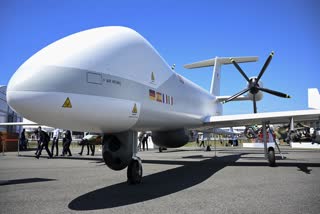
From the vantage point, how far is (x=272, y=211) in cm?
473

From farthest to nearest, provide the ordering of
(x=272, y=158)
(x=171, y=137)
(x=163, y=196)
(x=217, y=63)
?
(x=217, y=63)
(x=272, y=158)
(x=171, y=137)
(x=163, y=196)

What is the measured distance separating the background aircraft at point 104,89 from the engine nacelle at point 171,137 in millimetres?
2047

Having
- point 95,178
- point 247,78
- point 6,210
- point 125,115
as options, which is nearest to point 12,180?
point 95,178

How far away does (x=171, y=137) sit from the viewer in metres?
12.0

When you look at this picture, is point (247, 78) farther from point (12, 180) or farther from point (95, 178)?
point (12, 180)

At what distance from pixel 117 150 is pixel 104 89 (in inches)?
95.6

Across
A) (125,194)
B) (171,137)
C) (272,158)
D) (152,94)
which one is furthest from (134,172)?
(272,158)

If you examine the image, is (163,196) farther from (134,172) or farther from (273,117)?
(273,117)

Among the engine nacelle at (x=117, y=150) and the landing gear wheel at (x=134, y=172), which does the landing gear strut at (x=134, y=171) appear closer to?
the landing gear wheel at (x=134, y=172)

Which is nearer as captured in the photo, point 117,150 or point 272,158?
point 117,150

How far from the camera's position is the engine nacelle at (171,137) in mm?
11930

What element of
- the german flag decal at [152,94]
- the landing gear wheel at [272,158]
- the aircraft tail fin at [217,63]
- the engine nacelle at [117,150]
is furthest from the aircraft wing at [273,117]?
the aircraft tail fin at [217,63]

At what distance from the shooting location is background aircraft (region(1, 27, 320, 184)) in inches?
200

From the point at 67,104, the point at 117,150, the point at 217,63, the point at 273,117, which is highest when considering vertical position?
the point at 217,63
